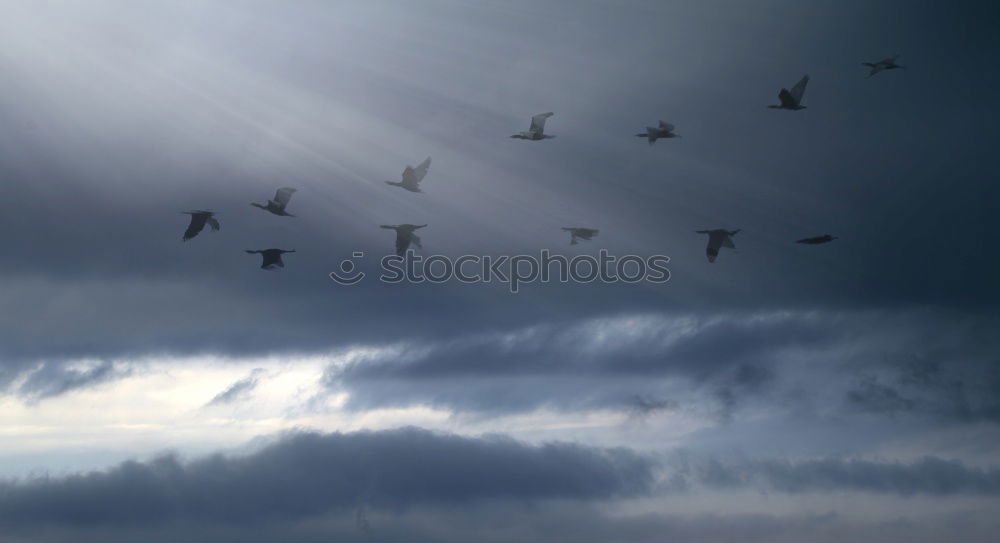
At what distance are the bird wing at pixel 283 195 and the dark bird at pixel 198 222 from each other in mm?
8693

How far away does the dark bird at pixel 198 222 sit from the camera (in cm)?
13188

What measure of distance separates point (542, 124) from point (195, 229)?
140 feet

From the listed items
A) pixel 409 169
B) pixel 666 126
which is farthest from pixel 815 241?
pixel 409 169

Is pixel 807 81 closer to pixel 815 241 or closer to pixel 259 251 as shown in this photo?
pixel 815 241

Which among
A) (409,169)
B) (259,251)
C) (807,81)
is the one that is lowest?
(259,251)

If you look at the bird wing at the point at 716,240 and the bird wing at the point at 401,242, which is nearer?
the bird wing at the point at 716,240

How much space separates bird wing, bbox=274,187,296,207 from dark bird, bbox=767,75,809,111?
187 feet

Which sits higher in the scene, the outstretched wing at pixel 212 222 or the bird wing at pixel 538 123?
the bird wing at pixel 538 123

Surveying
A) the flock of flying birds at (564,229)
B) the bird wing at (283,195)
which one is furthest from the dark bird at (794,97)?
the bird wing at (283,195)

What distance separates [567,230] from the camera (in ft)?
458

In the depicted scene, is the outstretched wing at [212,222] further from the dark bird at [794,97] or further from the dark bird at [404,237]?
the dark bird at [794,97]

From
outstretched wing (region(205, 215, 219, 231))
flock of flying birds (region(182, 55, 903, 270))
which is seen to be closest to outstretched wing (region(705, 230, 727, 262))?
flock of flying birds (region(182, 55, 903, 270))

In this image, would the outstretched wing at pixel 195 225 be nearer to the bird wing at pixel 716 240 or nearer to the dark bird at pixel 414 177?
the dark bird at pixel 414 177

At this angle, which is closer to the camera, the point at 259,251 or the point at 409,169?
the point at 409,169
